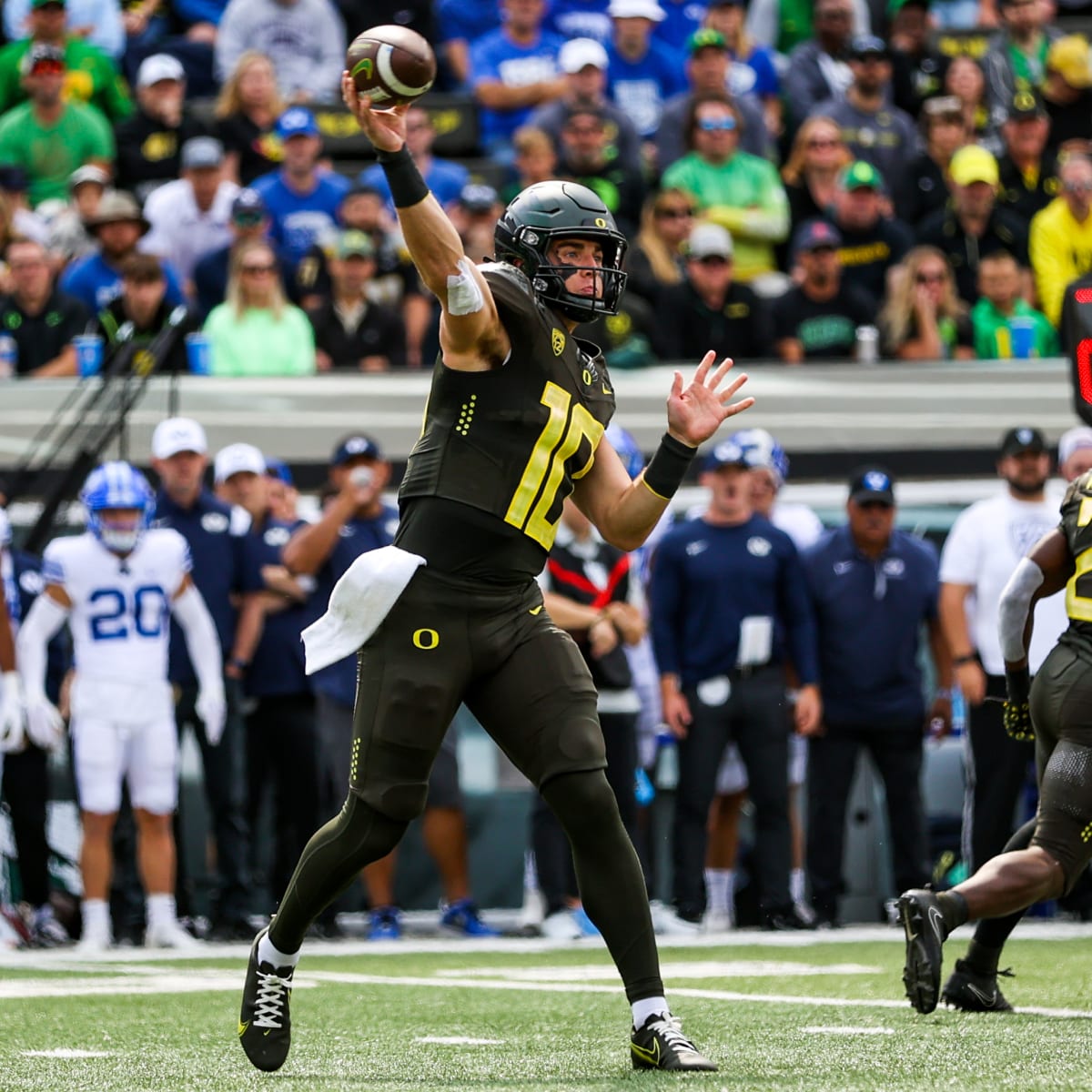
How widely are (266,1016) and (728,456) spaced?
5499 millimetres

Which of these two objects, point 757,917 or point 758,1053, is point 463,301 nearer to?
point 758,1053

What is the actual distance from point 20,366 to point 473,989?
19.0 feet

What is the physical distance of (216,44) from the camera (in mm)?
15359

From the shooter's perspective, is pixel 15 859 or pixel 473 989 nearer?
pixel 473 989

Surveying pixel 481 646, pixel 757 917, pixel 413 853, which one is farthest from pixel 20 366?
pixel 481 646

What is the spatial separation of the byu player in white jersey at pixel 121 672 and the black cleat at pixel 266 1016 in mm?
4523

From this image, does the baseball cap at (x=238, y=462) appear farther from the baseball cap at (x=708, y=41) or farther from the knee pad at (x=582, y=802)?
the knee pad at (x=582, y=802)

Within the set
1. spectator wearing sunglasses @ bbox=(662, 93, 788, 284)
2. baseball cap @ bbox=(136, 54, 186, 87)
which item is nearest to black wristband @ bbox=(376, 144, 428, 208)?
spectator wearing sunglasses @ bbox=(662, 93, 788, 284)

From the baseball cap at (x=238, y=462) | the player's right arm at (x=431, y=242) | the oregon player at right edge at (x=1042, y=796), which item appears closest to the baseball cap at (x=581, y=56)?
the baseball cap at (x=238, y=462)

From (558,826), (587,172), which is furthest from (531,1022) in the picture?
(587,172)

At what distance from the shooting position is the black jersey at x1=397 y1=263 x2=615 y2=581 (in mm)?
5246

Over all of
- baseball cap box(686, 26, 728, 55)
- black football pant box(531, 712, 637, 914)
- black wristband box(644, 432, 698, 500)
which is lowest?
black football pant box(531, 712, 637, 914)

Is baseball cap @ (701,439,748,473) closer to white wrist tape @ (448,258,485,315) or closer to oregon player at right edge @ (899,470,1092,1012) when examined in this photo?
oregon player at right edge @ (899,470,1092,1012)

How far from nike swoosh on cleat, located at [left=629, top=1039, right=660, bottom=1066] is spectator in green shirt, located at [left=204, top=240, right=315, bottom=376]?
23.6 ft
